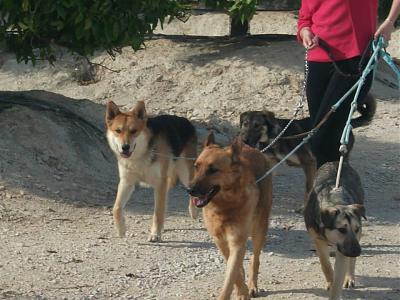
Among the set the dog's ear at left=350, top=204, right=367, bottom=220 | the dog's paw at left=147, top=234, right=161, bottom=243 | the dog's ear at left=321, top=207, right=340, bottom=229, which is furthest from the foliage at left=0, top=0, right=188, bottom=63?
the dog's ear at left=350, top=204, right=367, bottom=220

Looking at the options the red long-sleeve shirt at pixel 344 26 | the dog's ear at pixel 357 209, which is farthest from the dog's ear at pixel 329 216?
the red long-sleeve shirt at pixel 344 26

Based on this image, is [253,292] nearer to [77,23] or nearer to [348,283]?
[348,283]

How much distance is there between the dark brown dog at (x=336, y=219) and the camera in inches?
227

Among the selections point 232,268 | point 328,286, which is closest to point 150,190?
point 328,286

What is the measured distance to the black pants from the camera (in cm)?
699

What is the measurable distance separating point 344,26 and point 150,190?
3.80 m

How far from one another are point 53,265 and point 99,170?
3038mm

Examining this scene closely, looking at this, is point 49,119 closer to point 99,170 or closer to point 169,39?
point 99,170

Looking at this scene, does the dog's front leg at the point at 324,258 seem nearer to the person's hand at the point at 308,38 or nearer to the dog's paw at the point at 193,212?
the person's hand at the point at 308,38

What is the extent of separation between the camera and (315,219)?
6.17 meters

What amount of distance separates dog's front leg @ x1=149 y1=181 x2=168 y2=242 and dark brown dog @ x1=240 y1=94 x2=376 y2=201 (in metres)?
1.40

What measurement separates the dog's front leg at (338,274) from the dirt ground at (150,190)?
486mm

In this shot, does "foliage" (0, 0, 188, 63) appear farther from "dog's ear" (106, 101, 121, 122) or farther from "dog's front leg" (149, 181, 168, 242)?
"dog's front leg" (149, 181, 168, 242)

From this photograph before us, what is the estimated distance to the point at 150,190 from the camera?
10086 millimetres
